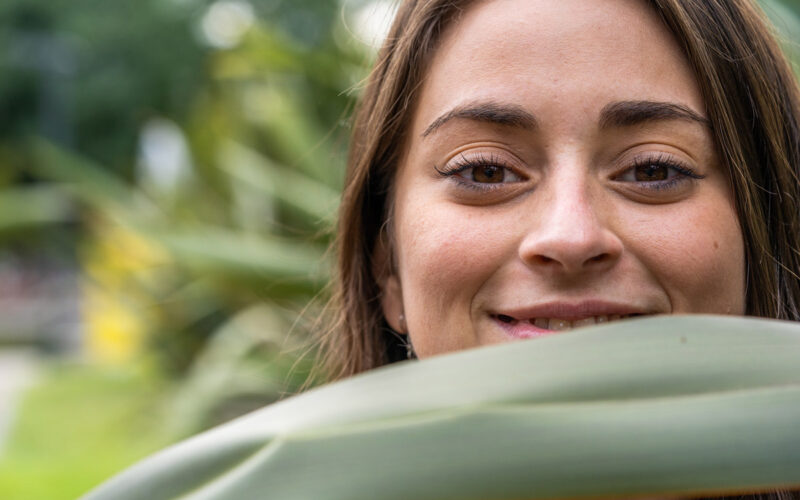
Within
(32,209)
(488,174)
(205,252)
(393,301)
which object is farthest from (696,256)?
(32,209)

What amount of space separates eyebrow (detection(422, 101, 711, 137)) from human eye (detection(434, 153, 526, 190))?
4 centimetres

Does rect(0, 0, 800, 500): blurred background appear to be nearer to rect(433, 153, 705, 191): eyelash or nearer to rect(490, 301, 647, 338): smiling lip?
rect(433, 153, 705, 191): eyelash

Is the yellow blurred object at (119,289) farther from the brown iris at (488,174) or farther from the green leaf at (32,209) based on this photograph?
the brown iris at (488,174)

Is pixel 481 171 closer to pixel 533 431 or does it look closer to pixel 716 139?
pixel 716 139

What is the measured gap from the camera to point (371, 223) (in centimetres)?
124

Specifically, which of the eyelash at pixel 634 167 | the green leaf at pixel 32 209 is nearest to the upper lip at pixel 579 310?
the eyelash at pixel 634 167

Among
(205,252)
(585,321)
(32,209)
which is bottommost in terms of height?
(585,321)

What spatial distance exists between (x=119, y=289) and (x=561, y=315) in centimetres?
460

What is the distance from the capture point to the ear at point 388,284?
46.1 inches

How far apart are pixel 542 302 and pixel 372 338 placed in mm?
456

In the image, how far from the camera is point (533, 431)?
334 mm

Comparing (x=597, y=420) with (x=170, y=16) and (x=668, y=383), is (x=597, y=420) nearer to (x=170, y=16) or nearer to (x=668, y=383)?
(x=668, y=383)

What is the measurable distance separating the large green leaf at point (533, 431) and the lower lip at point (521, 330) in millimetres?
478

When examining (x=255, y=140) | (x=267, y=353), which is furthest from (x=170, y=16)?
(x=267, y=353)
